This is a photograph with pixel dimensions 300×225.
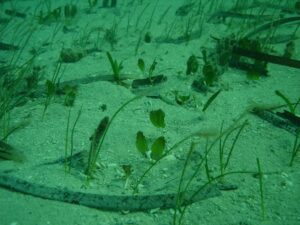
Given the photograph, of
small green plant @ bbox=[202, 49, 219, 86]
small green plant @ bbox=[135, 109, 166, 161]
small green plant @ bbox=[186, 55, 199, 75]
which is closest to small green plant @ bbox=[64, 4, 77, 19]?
small green plant @ bbox=[186, 55, 199, 75]

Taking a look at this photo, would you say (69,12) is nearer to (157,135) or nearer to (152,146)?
(157,135)

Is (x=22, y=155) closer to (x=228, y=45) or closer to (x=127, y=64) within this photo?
(x=127, y=64)

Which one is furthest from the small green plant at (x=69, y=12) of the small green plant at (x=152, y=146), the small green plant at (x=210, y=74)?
the small green plant at (x=152, y=146)

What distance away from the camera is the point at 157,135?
10.2ft

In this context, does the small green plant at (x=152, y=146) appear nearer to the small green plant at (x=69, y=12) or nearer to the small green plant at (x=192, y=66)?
the small green plant at (x=192, y=66)

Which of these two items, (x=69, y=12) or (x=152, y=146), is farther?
(x=69, y=12)

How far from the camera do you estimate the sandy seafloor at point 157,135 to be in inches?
92.1

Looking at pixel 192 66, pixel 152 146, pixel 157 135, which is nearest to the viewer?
pixel 152 146

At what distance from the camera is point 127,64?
4.62m

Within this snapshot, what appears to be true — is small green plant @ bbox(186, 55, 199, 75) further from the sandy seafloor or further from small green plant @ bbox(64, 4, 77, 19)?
small green plant @ bbox(64, 4, 77, 19)

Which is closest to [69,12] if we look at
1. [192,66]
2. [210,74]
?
[192,66]

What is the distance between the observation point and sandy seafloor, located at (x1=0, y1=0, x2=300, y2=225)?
2.34 m

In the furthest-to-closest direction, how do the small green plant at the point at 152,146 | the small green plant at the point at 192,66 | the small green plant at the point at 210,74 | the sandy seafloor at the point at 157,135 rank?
1. the small green plant at the point at 192,66
2. the small green plant at the point at 210,74
3. the small green plant at the point at 152,146
4. the sandy seafloor at the point at 157,135

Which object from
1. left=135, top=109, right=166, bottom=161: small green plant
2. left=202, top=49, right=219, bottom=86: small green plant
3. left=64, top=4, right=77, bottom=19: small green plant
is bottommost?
left=64, top=4, right=77, bottom=19: small green plant
